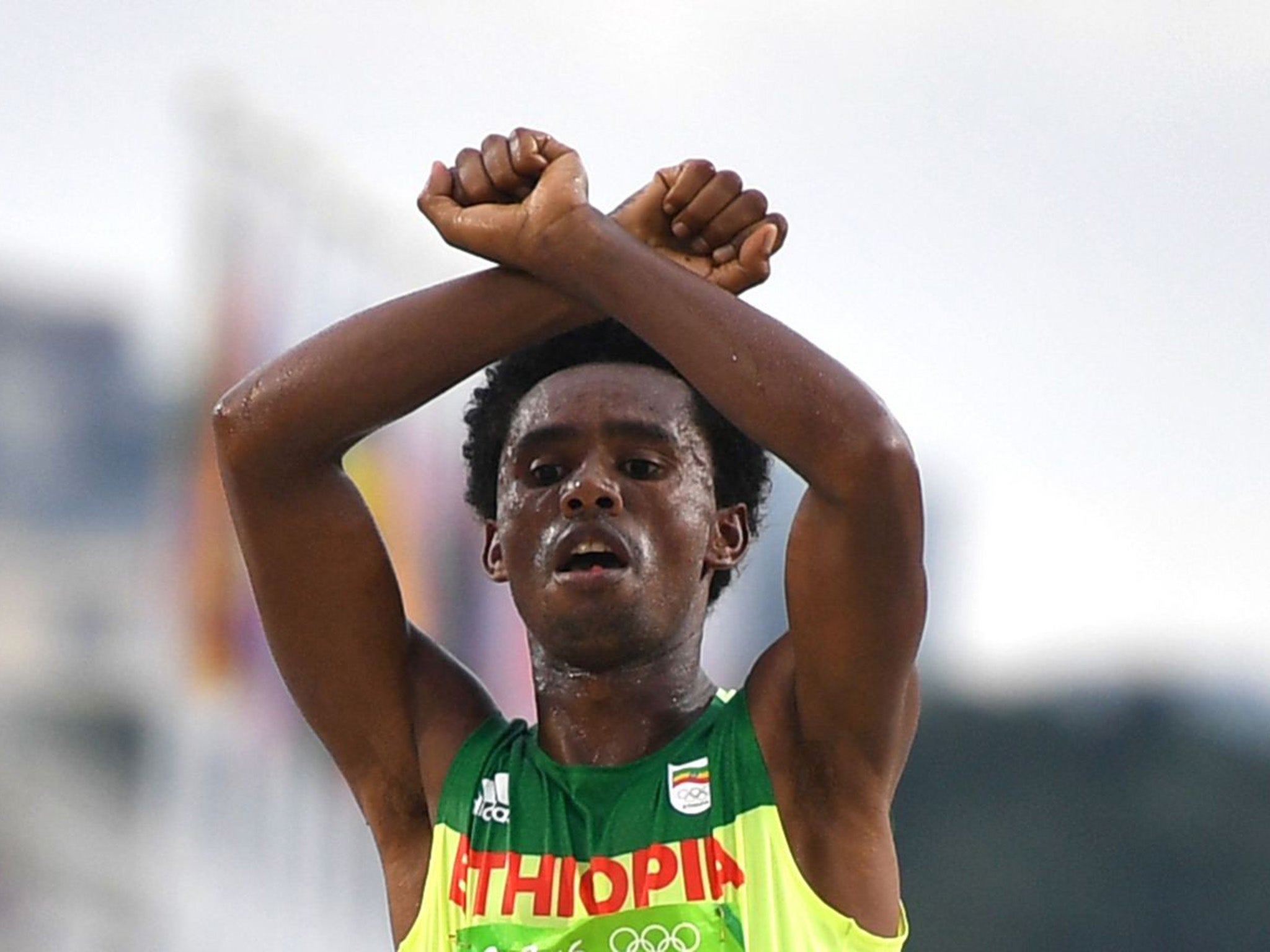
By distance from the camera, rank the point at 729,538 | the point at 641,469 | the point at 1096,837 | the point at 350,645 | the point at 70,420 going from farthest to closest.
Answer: the point at 1096,837
the point at 70,420
the point at 729,538
the point at 350,645
the point at 641,469

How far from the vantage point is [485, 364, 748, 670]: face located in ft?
13.6

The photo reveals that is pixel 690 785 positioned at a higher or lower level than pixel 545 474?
lower

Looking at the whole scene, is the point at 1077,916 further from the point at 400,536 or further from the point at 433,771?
the point at 433,771

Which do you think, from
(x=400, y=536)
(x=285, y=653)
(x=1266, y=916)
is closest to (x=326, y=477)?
(x=285, y=653)

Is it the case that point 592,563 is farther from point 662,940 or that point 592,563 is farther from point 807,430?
point 662,940

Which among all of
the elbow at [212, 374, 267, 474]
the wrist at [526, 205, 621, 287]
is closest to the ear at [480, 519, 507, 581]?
the elbow at [212, 374, 267, 474]

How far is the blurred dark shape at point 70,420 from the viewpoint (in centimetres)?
2047

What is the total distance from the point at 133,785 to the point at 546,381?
735 inches

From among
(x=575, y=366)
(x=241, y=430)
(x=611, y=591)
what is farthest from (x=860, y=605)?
(x=241, y=430)

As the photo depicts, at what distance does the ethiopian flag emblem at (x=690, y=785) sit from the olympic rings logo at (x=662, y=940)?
205 mm

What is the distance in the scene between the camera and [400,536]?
13.5m

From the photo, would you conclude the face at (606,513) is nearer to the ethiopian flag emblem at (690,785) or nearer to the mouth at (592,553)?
the mouth at (592,553)

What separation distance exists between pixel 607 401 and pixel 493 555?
409mm

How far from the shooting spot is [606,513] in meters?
4.16
